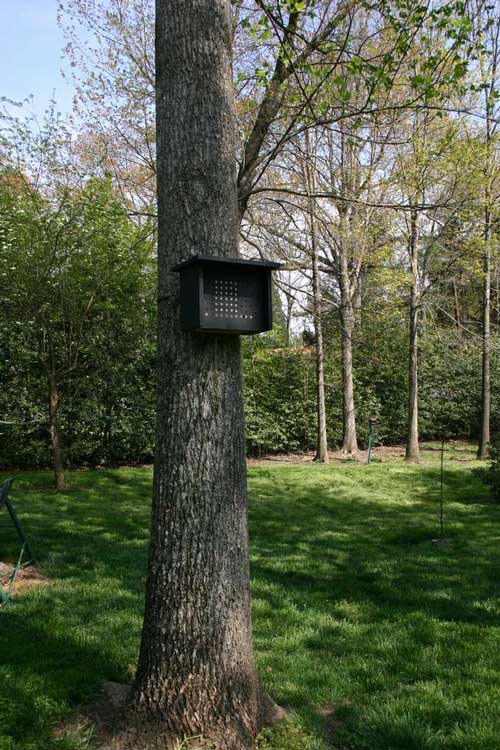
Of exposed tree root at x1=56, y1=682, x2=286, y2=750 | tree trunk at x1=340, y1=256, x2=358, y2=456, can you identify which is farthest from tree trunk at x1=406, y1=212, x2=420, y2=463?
exposed tree root at x1=56, y1=682, x2=286, y2=750

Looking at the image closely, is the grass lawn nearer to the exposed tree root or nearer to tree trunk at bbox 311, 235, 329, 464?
the exposed tree root

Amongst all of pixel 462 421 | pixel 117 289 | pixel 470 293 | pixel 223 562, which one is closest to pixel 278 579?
pixel 223 562

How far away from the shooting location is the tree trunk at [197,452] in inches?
93.7

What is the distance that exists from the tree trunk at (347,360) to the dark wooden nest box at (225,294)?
9.38 m

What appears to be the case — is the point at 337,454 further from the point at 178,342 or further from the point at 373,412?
the point at 178,342

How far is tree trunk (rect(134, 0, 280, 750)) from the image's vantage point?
238cm

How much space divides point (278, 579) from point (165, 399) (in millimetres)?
2867

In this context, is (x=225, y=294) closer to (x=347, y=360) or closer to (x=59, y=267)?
(x=59, y=267)

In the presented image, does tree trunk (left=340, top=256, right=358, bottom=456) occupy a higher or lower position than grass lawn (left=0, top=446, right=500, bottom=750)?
higher

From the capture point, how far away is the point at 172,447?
2.46 meters

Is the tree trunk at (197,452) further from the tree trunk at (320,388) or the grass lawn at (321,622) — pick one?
the tree trunk at (320,388)

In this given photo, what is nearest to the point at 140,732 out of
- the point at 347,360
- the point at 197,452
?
the point at 197,452

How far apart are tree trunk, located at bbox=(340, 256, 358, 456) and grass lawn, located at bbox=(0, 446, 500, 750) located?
5.10m

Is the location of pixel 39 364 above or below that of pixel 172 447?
above
